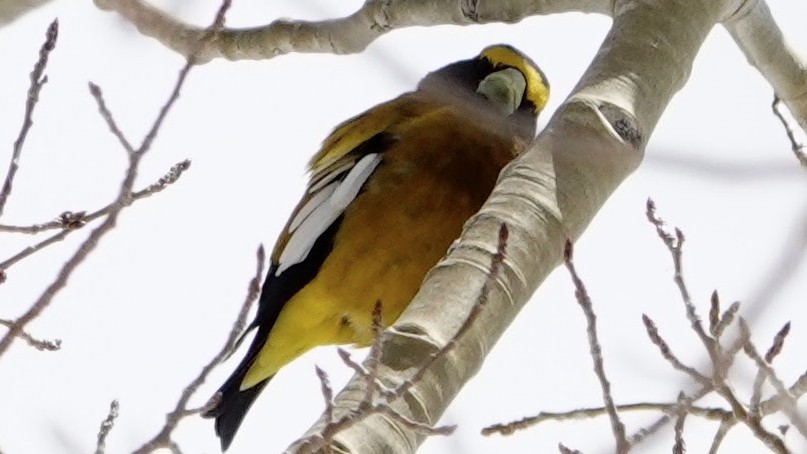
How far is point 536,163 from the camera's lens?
2467 millimetres

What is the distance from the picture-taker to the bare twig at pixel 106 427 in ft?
7.27

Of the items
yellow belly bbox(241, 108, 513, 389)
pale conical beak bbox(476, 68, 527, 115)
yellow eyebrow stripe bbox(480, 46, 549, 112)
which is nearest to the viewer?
yellow belly bbox(241, 108, 513, 389)

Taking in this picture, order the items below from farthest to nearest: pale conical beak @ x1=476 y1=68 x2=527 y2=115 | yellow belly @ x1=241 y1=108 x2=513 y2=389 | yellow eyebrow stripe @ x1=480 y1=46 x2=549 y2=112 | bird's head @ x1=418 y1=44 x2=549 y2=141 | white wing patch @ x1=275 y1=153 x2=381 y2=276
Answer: yellow eyebrow stripe @ x1=480 y1=46 x2=549 y2=112
pale conical beak @ x1=476 y1=68 x2=527 y2=115
bird's head @ x1=418 y1=44 x2=549 y2=141
white wing patch @ x1=275 y1=153 x2=381 y2=276
yellow belly @ x1=241 y1=108 x2=513 y2=389

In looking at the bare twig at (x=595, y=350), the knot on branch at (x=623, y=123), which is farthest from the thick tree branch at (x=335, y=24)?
the bare twig at (x=595, y=350)

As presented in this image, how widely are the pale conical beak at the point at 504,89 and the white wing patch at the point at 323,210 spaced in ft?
2.41

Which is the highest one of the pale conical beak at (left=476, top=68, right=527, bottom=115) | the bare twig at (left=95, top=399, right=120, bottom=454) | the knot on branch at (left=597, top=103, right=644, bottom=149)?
the pale conical beak at (left=476, top=68, right=527, bottom=115)

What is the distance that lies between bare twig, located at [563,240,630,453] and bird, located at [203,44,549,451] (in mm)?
1373

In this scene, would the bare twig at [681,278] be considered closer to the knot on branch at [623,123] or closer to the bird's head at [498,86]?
the knot on branch at [623,123]

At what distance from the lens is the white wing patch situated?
3.94 m

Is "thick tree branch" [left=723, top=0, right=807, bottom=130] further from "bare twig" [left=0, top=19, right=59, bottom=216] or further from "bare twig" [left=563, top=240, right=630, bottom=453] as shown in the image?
"bare twig" [left=0, top=19, right=59, bottom=216]

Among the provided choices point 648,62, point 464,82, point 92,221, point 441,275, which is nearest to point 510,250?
point 441,275

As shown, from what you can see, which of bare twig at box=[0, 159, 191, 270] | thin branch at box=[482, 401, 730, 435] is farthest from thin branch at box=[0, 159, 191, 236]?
thin branch at box=[482, 401, 730, 435]

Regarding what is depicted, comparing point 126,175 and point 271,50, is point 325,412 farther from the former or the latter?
point 271,50

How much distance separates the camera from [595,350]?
225cm
